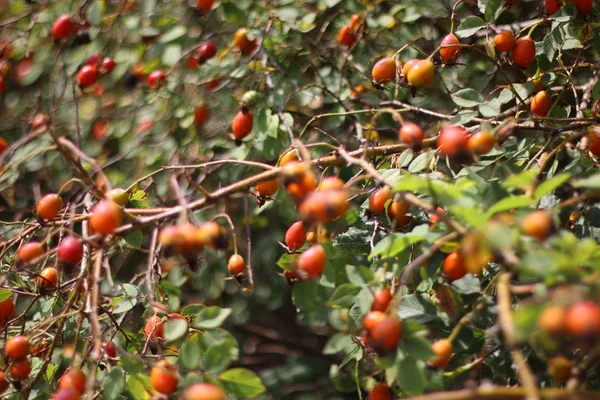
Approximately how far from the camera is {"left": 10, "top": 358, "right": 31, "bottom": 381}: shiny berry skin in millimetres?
1256

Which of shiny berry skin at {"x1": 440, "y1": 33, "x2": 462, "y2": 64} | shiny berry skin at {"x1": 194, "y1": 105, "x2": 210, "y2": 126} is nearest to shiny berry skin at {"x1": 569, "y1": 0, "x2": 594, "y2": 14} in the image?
shiny berry skin at {"x1": 440, "y1": 33, "x2": 462, "y2": 64}

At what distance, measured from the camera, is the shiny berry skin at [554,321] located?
61 centimetres

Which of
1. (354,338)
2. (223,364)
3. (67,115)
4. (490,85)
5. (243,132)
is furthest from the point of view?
(67,115)

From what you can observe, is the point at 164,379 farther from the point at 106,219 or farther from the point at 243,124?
the point at 243,124

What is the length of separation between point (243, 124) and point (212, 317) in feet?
3.09

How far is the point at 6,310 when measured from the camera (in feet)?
4.76

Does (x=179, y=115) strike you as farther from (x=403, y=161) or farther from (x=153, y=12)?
(x=403, y=161)

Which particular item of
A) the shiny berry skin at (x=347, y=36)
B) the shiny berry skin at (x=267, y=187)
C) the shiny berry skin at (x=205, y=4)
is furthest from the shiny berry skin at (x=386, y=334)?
the shiny berry skin at (x=205, y=4)

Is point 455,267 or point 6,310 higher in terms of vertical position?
point 455,267

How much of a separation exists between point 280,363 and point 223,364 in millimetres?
2398

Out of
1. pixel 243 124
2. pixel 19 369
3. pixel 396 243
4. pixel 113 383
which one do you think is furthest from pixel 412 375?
pixel 243 124

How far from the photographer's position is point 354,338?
1.11m

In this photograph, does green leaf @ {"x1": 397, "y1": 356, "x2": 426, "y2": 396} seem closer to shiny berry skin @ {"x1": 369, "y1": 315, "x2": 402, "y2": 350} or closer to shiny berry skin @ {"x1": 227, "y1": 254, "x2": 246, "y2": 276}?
shiny berry skin @ {"x1": 369, "y1": 315, "x2": 402, "y2": 350}

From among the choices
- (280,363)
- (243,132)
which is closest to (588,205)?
(243,132)
